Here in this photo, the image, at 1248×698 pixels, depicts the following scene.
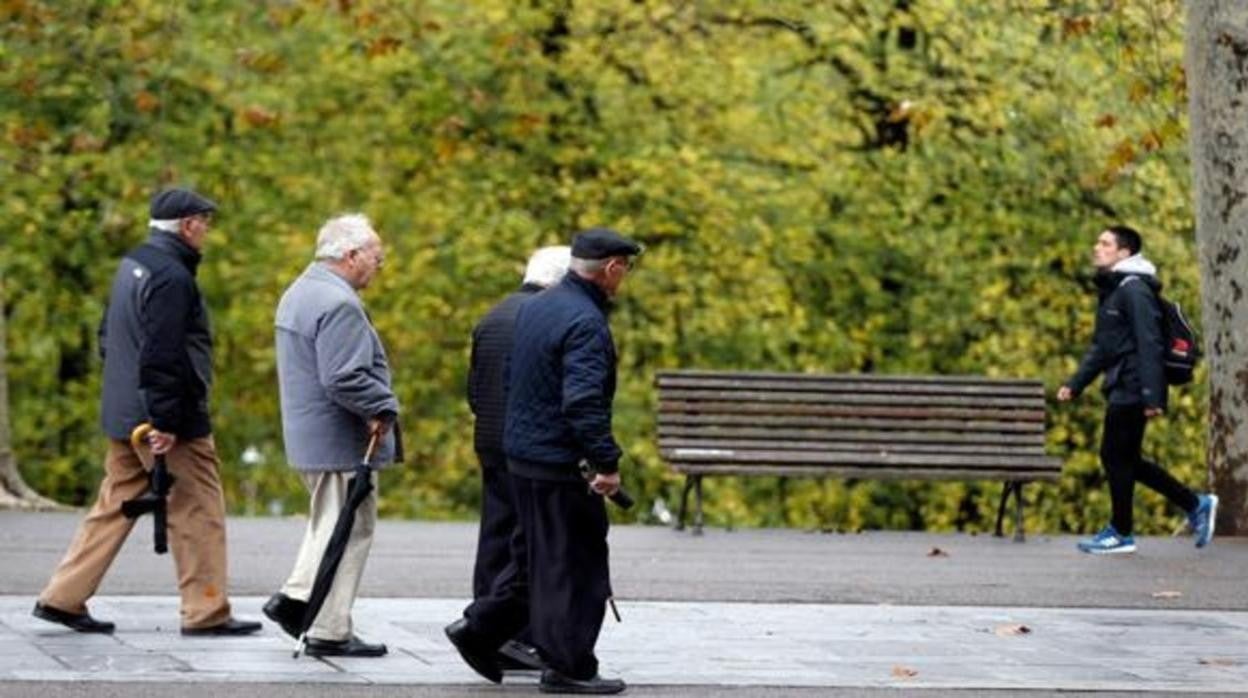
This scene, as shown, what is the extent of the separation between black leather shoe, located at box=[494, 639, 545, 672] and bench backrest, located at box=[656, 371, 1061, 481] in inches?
306

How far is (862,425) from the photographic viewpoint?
1973 centimetres

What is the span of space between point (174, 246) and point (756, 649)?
9.73ft

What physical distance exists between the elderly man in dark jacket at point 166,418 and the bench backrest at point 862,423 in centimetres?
714

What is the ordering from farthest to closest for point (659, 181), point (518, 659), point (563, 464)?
point (659, 181) < point (518, 659) < point (563, 464)

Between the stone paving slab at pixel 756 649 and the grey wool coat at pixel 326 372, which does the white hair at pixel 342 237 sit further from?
the stone paving slab at pixel 756 649

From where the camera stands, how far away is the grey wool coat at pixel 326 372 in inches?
453

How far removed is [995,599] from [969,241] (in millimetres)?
14660

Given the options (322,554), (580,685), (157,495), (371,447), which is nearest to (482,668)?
(580,685)

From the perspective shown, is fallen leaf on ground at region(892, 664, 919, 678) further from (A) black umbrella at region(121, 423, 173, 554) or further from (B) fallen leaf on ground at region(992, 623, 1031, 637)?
(A) black umbrella at region(121, 423, 173, 554)

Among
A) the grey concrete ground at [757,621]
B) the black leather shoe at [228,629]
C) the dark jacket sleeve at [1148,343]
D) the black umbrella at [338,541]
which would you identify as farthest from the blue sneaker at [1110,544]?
the black umbrella at [338,541]

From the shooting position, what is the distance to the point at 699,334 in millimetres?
30531

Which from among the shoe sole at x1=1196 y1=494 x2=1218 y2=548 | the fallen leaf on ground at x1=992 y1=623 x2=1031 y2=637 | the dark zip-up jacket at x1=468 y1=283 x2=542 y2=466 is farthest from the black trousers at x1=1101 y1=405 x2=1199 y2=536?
the dark zip-up jacket at x1=468 y1=283 x2=542 y2=466

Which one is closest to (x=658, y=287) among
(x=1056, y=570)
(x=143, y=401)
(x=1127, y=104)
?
(x=1127, y=104)

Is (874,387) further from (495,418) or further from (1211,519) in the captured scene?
(495,418)
